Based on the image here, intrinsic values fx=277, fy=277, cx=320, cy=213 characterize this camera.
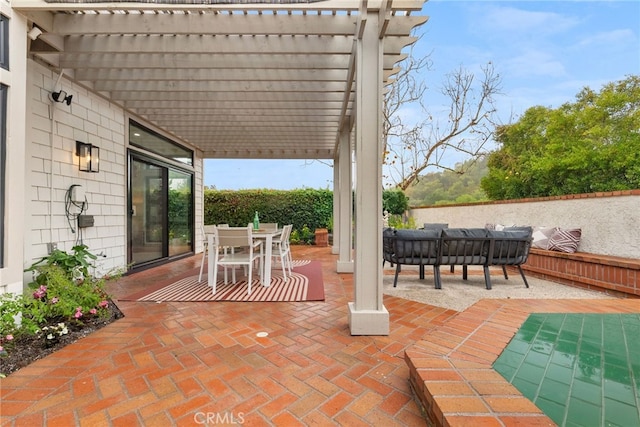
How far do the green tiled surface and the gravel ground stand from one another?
0.98 meters

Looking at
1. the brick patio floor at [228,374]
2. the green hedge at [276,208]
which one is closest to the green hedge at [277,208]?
the green hedge at [276,208]

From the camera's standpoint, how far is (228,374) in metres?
1.74

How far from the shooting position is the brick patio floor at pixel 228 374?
4.53 ft

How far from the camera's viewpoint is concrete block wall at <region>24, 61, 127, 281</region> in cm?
313

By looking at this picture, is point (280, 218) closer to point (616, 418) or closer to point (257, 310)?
point (257, 310)

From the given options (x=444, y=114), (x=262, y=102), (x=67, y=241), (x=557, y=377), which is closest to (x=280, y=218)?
(x=262, y=102)

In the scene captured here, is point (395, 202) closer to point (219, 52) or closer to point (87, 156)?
point (219, 52)

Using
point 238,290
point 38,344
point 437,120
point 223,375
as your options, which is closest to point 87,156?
point 38,344

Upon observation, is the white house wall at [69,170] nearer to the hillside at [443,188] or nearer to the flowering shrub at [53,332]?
the flowering shrub at [53,332]

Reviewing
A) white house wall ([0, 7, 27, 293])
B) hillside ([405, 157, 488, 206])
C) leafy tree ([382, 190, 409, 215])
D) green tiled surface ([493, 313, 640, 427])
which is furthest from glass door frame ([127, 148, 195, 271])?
hillside ([405, 157, 488, 206])

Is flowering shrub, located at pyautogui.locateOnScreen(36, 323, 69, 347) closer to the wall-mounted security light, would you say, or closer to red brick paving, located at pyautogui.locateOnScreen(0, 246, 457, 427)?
red brick paving, located at pyautogui.locateOnScreen(0, 246, 457, 427)

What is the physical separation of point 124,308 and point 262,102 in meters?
3.33

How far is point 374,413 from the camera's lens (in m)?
1.40

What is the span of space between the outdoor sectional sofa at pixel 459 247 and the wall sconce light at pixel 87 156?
14.1 feet
